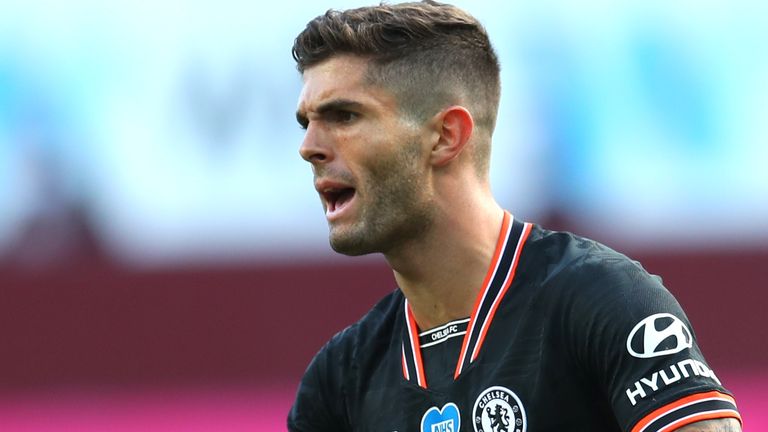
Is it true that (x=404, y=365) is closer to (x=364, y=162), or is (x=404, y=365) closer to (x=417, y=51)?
(x=364, y=162)

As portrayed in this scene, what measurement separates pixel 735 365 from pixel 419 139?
6.81 metres

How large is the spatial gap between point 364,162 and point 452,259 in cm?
36

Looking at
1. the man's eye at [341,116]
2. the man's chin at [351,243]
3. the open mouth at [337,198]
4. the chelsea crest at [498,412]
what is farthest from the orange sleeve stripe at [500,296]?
the man's eye at [341,116]

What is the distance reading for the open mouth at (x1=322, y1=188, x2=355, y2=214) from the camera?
12.1 feet

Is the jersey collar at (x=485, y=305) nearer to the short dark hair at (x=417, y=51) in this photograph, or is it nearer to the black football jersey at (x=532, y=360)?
the black football jersey at (x=532, y=360)

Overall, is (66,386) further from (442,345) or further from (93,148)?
(442,345)

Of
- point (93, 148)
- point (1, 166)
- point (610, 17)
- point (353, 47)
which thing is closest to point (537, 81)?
point (610, 17)

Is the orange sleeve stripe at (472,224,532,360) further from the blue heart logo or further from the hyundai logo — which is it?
the hyundai logo

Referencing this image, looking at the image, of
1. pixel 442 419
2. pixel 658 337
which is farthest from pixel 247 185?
pixel 658 337

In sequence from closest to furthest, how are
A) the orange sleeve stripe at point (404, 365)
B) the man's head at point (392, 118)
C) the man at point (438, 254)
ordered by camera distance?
the man at point (438, 254)
the man's head at point (392, 118)
the orange sleeve stripe at point (404, 365)

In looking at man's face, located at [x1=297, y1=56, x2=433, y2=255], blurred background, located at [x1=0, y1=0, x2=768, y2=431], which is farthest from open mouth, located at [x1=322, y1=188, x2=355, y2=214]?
blurred background, located at [x1=0, y1=0, x2=768, y2=431]

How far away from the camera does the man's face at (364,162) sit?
364 cm

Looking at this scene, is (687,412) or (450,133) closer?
(687,412)

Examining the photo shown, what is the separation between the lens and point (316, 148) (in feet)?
12.0
